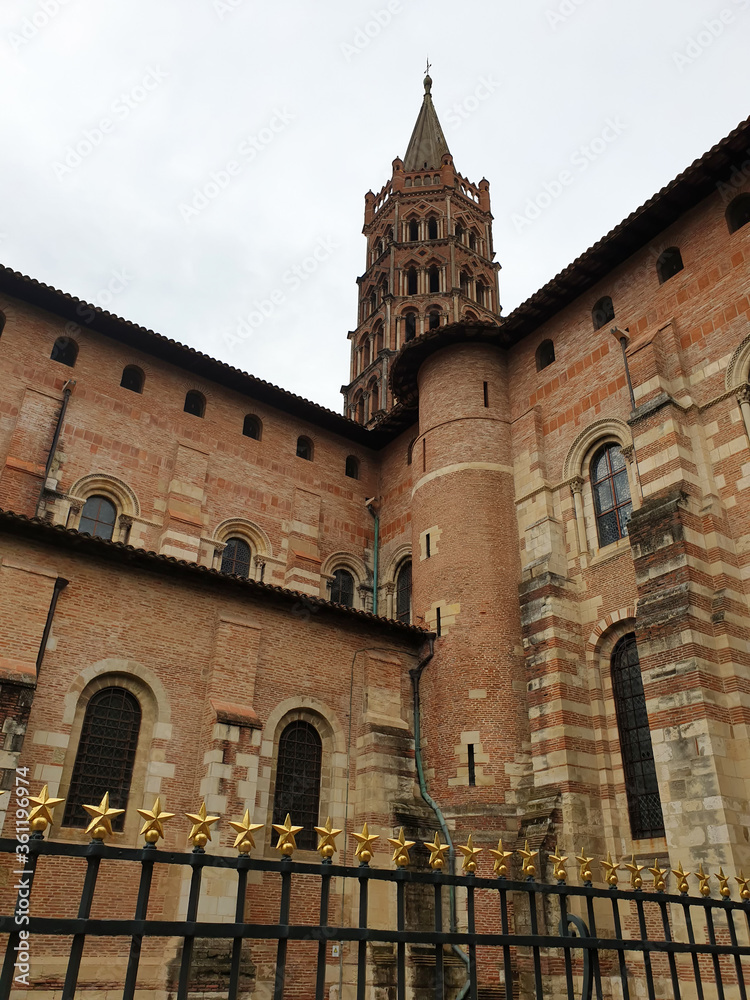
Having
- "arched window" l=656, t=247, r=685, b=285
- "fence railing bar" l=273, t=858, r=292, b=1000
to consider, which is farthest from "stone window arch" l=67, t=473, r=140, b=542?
"fence railing bar" l=273, t=858, r=292, b=1000

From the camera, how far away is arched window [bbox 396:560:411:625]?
72.5 feet

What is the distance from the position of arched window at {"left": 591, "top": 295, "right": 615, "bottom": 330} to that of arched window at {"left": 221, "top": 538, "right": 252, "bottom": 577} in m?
10.8

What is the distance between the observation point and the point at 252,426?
74.5 feet

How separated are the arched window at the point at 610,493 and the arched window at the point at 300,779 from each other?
775 centimetres

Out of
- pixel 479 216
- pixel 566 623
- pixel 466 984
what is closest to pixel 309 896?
pixel 466 984

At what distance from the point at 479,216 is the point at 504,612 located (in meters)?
33.0

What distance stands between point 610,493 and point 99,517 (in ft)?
40.0

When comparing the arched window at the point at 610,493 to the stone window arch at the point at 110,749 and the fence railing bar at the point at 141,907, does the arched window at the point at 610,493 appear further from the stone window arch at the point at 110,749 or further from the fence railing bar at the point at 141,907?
the fence railing bar at the point at 141,907

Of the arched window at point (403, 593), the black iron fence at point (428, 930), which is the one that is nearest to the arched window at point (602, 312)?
the arched window at point (403, 593)

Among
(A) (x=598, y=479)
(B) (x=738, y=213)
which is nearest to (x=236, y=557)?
(A) (x=598, y=479)

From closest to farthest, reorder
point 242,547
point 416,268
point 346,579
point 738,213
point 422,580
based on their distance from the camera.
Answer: point 738,213, point 422,580, point 242,547, point 346,579, point 416,268

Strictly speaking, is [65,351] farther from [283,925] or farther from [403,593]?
[283,925]

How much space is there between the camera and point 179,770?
14.4 meters

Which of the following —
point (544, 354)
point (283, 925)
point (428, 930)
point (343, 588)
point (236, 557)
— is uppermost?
point (544, 354)
